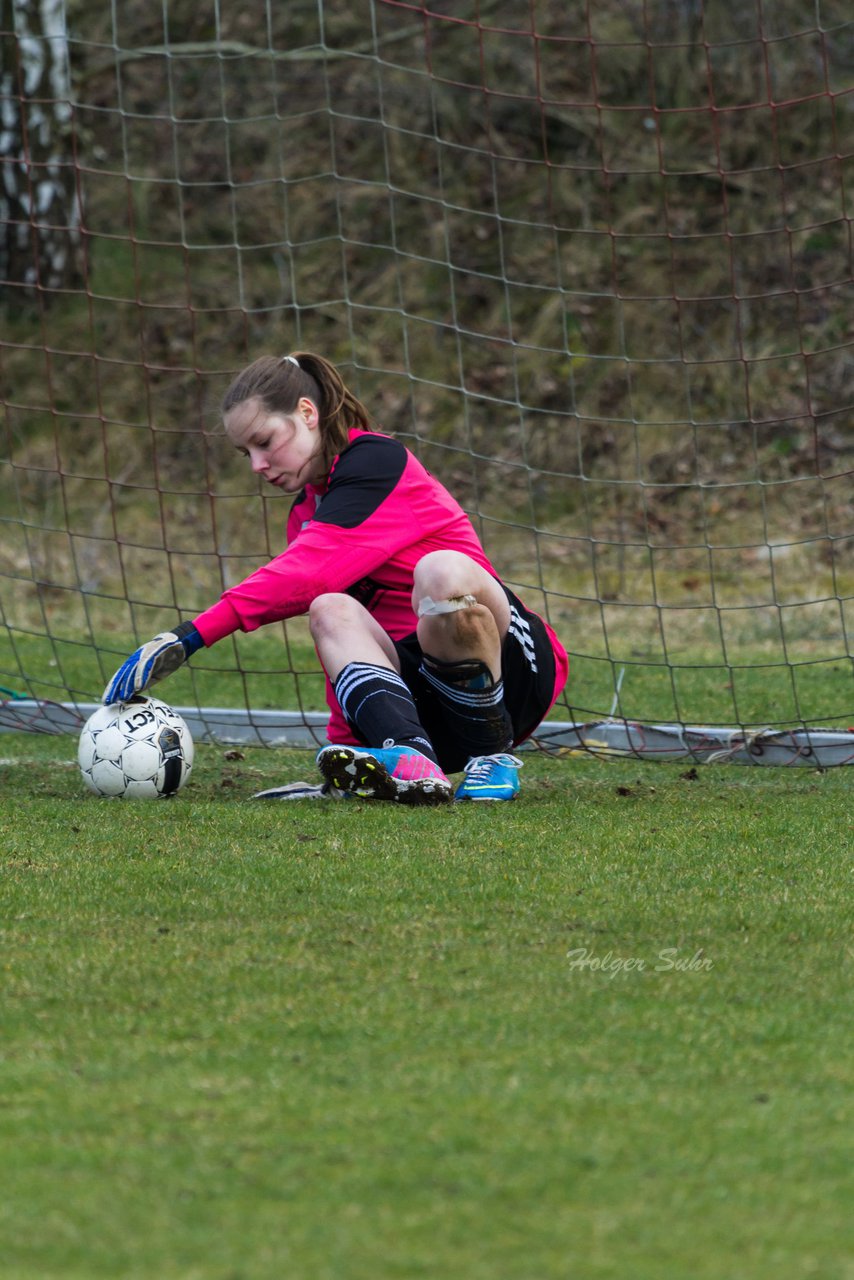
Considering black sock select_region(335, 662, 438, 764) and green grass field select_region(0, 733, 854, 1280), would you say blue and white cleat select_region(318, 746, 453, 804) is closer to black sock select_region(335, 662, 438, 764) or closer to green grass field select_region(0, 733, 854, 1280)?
black sock select_region(335, 662, 438, 764)

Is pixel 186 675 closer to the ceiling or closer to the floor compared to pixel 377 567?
closer to the floor

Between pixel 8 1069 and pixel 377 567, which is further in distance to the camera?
pixel 377 567

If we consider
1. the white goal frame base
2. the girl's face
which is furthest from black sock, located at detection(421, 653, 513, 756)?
the white goal frame base

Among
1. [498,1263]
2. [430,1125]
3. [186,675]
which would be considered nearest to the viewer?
[498,1263]

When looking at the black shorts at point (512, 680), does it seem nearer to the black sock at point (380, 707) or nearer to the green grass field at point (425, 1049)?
the black sock at point (380, 707)

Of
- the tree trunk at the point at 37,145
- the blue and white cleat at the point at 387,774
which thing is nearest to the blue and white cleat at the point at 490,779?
the blue and white cleat at the point at 387,774

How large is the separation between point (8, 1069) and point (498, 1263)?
2.48ft

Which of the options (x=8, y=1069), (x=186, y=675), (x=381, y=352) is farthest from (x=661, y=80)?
(x=8, y=1069)

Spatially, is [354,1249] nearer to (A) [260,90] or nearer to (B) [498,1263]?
(B) [498,1263]

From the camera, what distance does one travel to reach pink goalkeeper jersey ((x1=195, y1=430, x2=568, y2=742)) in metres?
3.57

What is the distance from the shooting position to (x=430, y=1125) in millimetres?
1654

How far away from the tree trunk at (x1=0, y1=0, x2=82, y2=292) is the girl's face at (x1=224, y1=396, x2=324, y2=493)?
697 centimetres

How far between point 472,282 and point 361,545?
8.58 metres

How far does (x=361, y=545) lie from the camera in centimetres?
362
